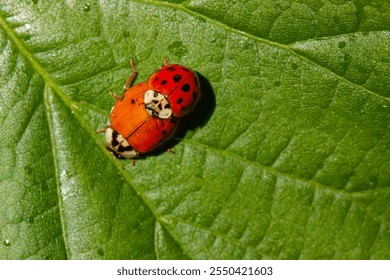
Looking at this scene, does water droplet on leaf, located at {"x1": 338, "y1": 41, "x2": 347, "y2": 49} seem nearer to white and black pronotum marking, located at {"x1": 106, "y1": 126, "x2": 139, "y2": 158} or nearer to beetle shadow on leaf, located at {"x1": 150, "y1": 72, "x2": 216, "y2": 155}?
beetle shadow on leaf, located at {"x1": 150, "y1": 72, "x2": 216, "y2": 155}

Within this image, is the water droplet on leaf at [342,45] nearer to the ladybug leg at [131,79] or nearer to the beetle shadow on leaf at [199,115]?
the beetle shadow on leaf at [199,115]

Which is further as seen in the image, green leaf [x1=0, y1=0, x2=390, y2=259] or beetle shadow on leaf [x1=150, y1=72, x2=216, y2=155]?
beetle shadow on leaf [x1=150, y1=72, x2=216, y2=155]

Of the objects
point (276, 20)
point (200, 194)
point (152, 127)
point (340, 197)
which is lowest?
point (340, 197)

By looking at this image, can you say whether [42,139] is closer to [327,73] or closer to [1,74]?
[1,74]

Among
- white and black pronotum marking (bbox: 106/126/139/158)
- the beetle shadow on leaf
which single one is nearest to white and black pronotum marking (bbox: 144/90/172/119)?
the beetle shadow on leaf

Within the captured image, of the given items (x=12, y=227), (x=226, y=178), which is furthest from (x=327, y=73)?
(x=12, y=227)

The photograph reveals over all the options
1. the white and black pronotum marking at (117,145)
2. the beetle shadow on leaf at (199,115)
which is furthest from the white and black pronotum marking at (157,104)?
the white and black pronotum marking at (117,145)

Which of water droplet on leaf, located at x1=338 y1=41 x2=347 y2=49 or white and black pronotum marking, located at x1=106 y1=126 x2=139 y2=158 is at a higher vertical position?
water droplet on leaf, located at x1=338 y1=41 x2=347 y2=49

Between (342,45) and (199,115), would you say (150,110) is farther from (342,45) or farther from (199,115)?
(342,45)
